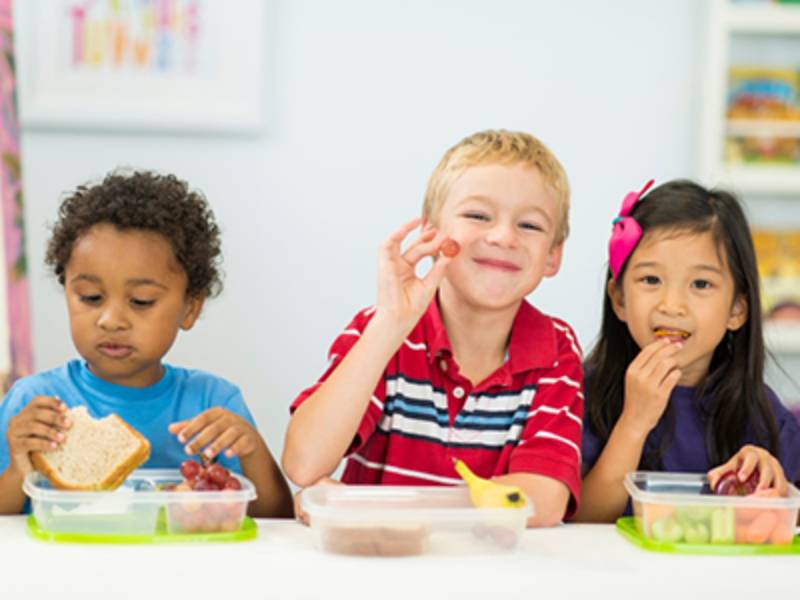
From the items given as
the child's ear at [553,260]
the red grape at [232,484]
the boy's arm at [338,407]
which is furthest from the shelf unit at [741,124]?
the red grape at [232,484]

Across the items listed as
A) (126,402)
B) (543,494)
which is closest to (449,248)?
(543,494)

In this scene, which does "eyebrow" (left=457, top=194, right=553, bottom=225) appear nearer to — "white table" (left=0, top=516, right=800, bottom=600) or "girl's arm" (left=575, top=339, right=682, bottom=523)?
"girl's arm" (left=575, top=339, right=682, bottom=523)

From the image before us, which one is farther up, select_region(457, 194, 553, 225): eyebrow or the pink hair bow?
select_region(457, 194, 553, 225): eyebrow

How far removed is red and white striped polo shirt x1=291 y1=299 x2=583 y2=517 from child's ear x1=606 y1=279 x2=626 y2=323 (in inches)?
7.5

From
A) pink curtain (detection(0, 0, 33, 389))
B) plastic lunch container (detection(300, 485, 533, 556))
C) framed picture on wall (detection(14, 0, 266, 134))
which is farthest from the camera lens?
framed picture on wall (detection(14, 0, 266, 134))

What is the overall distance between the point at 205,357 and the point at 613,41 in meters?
1.30

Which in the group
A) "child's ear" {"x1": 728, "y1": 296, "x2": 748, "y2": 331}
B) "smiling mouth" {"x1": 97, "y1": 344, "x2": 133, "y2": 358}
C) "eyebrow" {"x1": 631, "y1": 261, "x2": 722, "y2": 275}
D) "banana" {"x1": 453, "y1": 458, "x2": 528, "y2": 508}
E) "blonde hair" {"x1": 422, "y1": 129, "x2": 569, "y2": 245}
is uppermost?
"blonde hair" {"x1": 422, "y1": 129, "x2": 569, "y2": 245}

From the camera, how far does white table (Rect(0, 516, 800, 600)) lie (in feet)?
3.08

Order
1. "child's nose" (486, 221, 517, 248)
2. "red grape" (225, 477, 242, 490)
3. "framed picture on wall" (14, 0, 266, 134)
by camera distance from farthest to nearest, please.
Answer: "framed picture on wall" (14, 0, 266, 134) < "child's nose" (486, 221, 517, 248) < "red grape" (225, 477, 242, 490)

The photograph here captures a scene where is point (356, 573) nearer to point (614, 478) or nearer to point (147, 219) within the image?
point (614, 478)

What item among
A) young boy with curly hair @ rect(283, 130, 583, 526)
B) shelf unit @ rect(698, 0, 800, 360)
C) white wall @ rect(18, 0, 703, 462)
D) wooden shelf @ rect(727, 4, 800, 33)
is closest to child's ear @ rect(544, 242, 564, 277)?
young boy with curly hair @ rect(283, 130, 583, 526)

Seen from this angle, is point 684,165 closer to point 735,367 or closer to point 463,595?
point 735,367

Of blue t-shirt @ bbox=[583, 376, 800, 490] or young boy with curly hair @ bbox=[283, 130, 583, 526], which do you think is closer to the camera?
young boy with curly hair @ bbox=[283, 130, 583, 526]

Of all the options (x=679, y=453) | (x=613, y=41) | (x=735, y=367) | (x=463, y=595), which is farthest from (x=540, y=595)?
(x=613, y=41)
